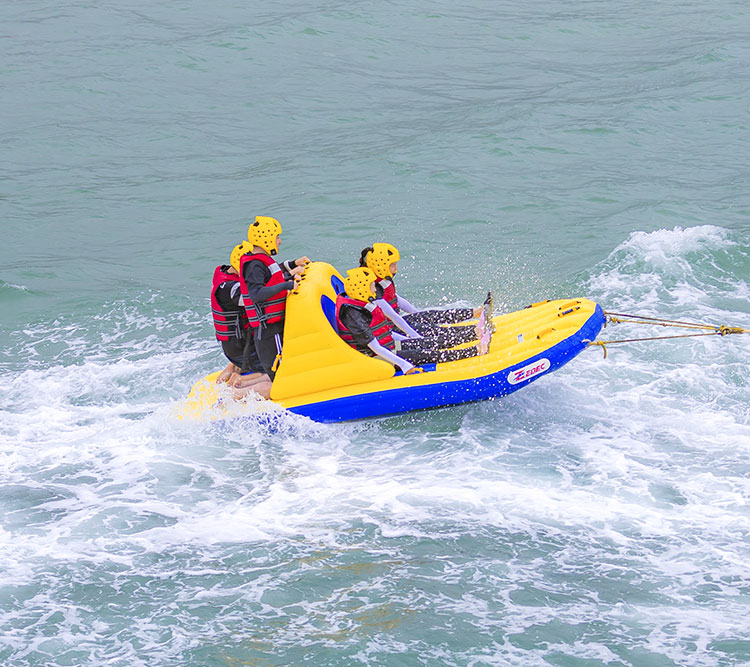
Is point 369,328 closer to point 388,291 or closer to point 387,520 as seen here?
point 388,291

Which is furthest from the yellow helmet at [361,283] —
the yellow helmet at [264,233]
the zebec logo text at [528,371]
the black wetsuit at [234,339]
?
the zebec logo text at [528,371]

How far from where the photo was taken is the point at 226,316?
27.7 feet

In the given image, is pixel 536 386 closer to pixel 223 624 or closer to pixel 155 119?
pixel 223 624

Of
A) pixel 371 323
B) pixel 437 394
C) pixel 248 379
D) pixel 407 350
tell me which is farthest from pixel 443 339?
pixel 248 379

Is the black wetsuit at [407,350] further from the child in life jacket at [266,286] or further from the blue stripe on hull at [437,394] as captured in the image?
the child in life jacket at [266,286]

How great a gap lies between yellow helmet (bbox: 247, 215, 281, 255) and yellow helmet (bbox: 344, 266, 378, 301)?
2.12ft

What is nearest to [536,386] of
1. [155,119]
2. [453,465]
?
[453,465]

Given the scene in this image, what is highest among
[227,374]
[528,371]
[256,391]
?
[528,371]

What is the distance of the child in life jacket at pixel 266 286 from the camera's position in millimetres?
8016

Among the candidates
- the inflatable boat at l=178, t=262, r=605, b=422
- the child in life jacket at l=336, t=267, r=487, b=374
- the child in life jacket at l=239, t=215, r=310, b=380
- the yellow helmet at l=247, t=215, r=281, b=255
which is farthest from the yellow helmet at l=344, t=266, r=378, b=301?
the yellow helmet at l=247, t=215, r=281, b=255

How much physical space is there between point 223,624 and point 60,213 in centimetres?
858

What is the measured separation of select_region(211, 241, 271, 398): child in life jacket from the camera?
834 cm

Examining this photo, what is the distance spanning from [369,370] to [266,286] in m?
1.06

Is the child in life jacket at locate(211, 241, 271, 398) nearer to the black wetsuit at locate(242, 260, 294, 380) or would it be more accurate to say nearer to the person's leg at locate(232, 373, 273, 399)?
the person's leg at locate(232, 373, 273, 399)
